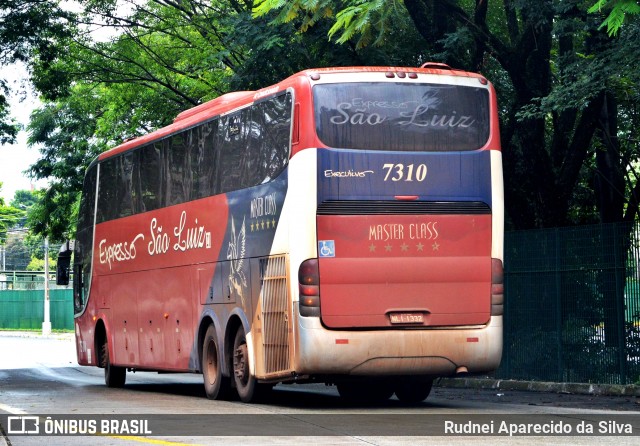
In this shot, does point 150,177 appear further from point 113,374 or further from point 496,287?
point 496,287

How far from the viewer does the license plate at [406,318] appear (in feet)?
49.5

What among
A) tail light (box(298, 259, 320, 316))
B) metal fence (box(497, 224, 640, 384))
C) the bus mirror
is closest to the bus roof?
tail light (box(298, 259, 320, 316))

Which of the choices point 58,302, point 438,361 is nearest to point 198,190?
point 438,361

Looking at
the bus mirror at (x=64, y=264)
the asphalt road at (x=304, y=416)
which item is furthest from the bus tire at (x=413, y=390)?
the bus mirror at (x=64, y=264)

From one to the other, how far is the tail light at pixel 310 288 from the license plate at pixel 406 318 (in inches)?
38.5

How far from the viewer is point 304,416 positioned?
14289mm

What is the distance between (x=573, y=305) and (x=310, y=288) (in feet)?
23.1

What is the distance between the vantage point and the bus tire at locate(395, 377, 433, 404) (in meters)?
17.5

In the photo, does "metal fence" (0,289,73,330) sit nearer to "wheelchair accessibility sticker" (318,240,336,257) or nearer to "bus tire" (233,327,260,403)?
"bus tire" (233,327,260,403)

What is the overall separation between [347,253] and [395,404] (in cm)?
308

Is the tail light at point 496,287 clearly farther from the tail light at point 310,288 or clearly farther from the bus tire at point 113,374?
the bus tire at point 113,374

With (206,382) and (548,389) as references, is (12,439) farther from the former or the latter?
(548,389)

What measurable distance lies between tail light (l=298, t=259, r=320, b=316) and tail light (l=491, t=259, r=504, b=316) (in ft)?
7.57

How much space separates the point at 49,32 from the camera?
2706 centimetres
